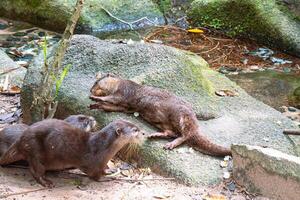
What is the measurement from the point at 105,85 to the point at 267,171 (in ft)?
4.86

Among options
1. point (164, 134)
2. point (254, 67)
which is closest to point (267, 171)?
point (164, 134)

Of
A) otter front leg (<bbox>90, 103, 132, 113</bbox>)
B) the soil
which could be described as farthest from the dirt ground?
the soil

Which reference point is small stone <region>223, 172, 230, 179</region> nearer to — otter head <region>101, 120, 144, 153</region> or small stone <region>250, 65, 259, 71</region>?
otter head <region>101, 120, 144, 153</region>

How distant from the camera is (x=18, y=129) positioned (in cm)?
392

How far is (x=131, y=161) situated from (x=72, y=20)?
1.12 m

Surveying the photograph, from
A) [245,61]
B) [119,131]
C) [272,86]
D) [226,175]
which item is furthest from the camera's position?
[245,61]

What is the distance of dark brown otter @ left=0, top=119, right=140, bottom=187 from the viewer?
144 inches

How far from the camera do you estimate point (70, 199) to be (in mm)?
3480

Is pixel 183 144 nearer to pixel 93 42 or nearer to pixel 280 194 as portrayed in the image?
pixel 280 194

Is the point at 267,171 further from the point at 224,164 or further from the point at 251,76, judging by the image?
the point at 251,76

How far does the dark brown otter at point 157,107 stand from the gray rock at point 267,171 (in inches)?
9.7

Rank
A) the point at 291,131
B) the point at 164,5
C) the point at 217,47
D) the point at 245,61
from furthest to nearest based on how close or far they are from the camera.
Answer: the point at 164,5 → the point at 217,47 → the point at 245,61 → the point at 291,131

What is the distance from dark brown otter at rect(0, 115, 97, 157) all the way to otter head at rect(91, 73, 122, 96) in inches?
15.9

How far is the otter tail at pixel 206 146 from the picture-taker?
4.00 metres
